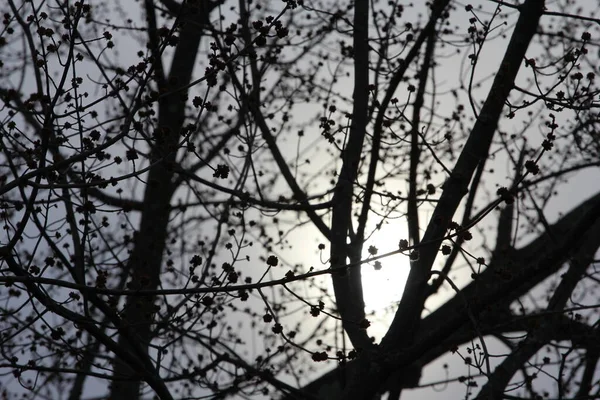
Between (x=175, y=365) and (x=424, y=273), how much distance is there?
117 inches

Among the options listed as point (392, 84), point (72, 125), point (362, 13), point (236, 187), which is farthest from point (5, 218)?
point (362, 13)

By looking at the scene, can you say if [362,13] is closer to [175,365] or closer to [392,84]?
[392,84]

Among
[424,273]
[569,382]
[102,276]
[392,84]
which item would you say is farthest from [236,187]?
[569,382]

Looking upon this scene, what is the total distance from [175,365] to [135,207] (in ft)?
7.39

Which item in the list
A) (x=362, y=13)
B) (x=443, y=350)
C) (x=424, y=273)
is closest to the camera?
(x=424, y=273)

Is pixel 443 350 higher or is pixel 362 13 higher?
pixel 362 13

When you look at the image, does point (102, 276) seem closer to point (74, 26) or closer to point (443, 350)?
point (74, 26)

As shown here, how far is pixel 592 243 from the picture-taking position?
6.57 metres

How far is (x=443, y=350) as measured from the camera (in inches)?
277

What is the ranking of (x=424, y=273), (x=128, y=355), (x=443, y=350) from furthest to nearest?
(x=443, y=350) → (x=424, y=273) → (x=128, y=355)

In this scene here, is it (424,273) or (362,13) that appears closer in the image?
(424,273)

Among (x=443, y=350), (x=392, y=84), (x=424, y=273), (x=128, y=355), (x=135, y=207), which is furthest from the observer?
(x=135, y=207)

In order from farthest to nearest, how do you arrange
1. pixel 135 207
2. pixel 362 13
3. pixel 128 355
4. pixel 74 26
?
pixel 135 207 < pixel 362 13 < pixel 128 355 < pixel 74 26

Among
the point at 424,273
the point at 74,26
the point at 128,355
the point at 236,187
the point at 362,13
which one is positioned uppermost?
the point at 362,13
